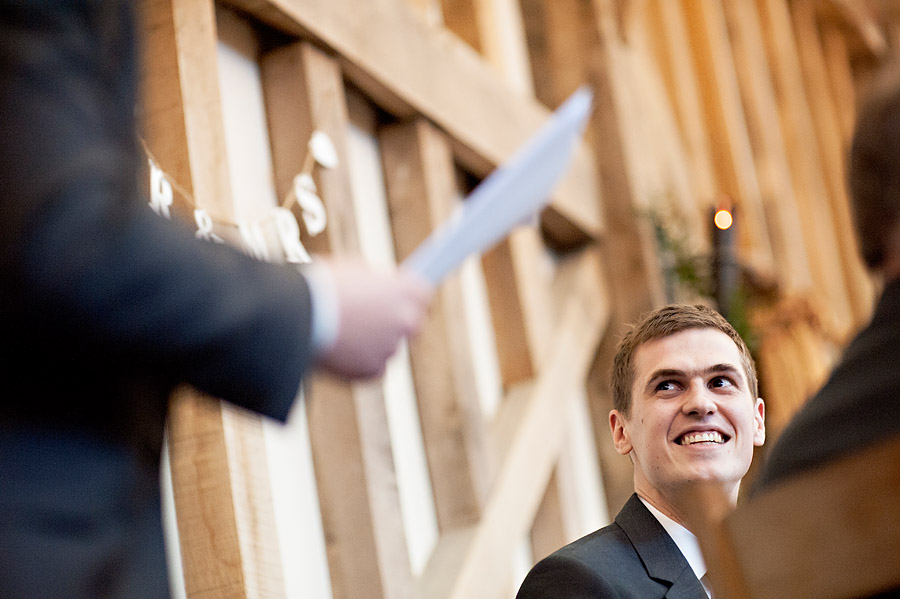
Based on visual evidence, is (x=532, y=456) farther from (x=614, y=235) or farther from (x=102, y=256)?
(x=102, y=256)

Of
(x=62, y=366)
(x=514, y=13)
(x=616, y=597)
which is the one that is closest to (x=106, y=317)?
(x=62, y=366)

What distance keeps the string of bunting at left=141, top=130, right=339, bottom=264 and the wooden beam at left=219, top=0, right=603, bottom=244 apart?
12.9 inches

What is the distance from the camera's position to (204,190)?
238cm

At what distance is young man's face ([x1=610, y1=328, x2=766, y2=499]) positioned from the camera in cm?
215

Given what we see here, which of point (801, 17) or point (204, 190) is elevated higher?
point (801, 17)

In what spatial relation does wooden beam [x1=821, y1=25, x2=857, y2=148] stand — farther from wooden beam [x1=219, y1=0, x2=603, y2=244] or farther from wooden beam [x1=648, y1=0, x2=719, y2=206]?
wooden beam [x1=219, y1=0, x2=603, y2=244]

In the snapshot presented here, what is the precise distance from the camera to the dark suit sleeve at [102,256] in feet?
2.63

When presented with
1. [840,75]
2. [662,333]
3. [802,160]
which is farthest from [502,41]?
[840,75]

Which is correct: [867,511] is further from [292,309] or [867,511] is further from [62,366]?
[62,366]

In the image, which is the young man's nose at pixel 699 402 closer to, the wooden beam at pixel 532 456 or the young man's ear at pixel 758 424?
the young man's ear at pixel 758 424

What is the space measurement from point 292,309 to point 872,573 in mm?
647

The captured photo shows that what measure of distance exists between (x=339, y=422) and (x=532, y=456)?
1.07 metres

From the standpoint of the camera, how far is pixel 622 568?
1.96m

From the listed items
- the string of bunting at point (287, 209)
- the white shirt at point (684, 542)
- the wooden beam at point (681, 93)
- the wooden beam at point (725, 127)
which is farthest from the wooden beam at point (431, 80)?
the wooden beam at point (725, 127)
